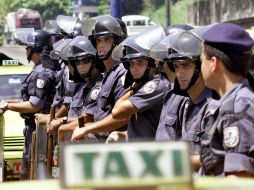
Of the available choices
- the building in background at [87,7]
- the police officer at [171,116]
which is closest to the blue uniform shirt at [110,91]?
the police officer at [171,116]

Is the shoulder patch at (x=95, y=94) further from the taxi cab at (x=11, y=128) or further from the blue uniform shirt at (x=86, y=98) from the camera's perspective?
the taxi cab at (x=11, y=128)

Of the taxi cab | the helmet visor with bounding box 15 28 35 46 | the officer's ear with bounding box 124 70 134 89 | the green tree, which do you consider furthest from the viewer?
the green tree

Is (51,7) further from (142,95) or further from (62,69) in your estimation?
(142,95)

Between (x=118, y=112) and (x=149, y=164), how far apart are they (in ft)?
12.9

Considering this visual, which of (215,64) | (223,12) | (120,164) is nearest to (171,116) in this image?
(215,64)

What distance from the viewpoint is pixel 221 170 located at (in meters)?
3.81

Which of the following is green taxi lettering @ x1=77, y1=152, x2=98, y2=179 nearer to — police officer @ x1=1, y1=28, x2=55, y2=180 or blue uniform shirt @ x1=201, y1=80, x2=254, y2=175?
blue uniform shirt @ x1=201, y1=80, x2=254, y2=175

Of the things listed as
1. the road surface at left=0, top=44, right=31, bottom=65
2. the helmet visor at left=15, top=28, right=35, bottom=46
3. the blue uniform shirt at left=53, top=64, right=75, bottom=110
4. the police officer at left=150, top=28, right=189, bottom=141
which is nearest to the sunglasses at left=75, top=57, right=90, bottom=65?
the blue uniform shirt at left=53, top=64, right=75, bottom=110

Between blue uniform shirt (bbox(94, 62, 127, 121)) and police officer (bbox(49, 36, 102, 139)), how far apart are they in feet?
1.17

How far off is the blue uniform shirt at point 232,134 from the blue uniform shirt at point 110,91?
282 centimetres

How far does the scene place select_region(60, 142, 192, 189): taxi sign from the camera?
2.05 meters

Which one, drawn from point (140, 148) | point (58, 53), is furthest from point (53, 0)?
point (140, 148)

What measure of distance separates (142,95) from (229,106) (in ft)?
7.39

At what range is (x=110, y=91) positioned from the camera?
6.67m
